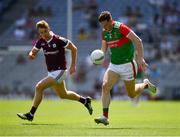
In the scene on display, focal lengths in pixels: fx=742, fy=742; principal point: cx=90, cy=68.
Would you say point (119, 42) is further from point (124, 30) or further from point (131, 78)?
point (131, 78)

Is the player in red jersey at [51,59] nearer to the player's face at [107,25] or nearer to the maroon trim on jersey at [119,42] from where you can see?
the maroon trim on jersey at [119,42]

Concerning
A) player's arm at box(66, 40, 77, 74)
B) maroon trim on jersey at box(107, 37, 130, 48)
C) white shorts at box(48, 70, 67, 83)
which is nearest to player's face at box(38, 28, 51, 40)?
player's arm at box(66, 40, 77, 74)

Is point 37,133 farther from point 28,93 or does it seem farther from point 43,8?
point 43,8

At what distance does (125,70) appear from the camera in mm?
16562

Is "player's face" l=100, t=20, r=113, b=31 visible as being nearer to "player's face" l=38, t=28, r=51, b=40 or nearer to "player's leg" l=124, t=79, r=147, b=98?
"player's leg" l=124, t=79, r=147, b=98

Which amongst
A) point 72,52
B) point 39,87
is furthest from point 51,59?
point 39,87

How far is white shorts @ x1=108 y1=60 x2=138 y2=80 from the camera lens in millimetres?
16531

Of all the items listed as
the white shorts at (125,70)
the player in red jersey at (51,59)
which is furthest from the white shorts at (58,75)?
the white shorts at (125,70)

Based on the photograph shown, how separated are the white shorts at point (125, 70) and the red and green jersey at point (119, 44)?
0.09 meters

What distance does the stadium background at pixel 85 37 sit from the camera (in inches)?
1555

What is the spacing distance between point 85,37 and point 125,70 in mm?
24898

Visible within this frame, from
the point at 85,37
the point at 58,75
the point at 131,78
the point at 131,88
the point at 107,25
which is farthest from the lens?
the point at 85,37

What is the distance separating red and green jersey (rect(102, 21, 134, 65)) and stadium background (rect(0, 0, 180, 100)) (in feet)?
69.8

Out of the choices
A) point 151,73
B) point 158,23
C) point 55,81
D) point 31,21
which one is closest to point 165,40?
point 158,23
